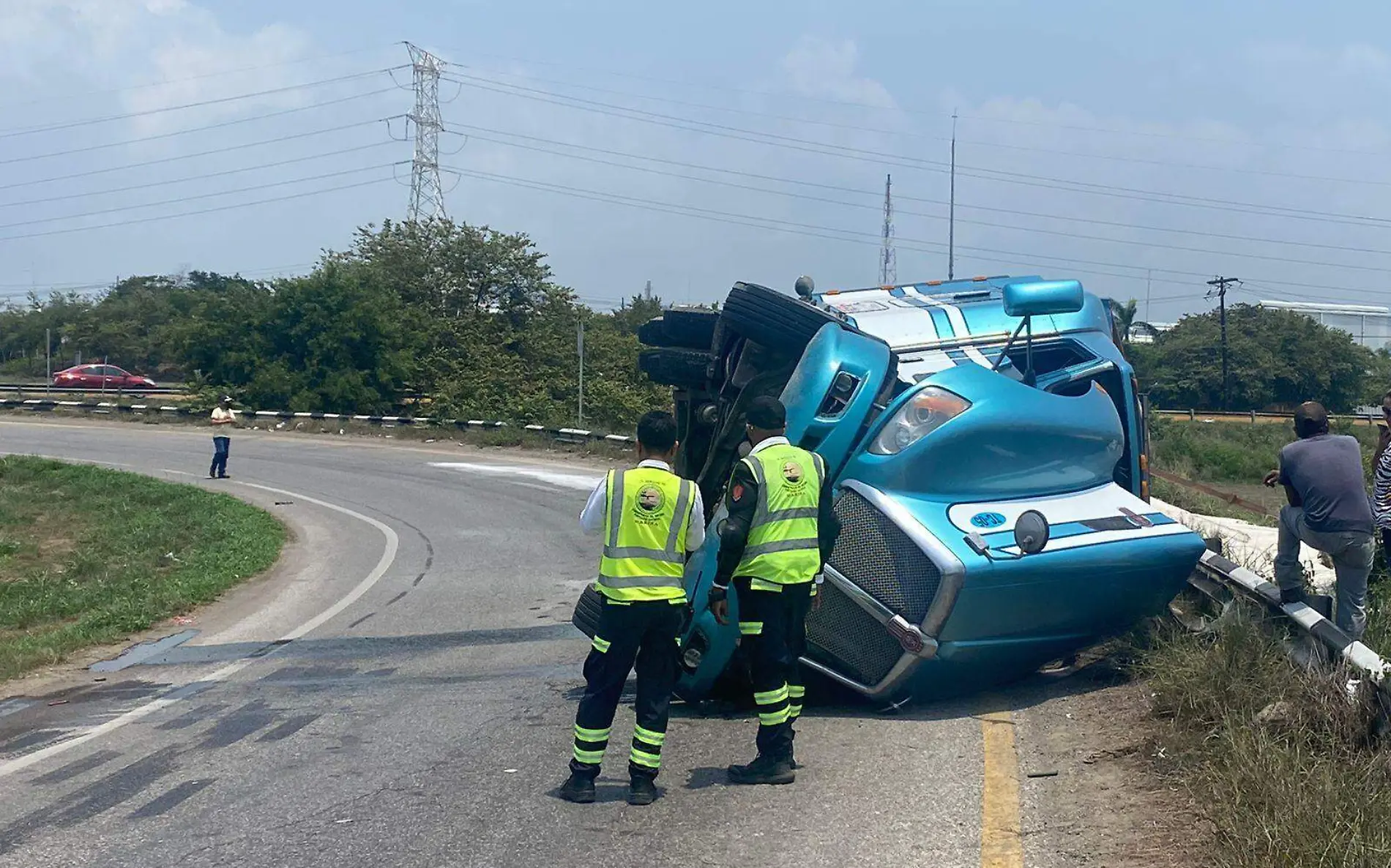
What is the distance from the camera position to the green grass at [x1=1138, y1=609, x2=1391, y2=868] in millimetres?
4203

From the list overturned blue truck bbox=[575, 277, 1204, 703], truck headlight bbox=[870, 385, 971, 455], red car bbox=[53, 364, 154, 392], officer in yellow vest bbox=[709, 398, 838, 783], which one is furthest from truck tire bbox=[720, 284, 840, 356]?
red car bbox=[53, 364, 154, 392]

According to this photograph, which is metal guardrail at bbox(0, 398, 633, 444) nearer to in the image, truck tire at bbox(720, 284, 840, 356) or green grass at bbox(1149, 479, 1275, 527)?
green grass at bbox(1149, 479, 1275, 527)

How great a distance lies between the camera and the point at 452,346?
1665 inches

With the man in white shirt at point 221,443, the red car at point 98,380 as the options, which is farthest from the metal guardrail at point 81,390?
Result: the man in white shirt at point 221,443

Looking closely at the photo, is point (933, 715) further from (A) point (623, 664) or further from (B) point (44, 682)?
(B) point (44, 682)

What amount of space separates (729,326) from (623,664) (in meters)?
2.61

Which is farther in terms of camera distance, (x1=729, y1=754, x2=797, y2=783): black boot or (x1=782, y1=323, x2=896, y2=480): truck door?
(x1=782, y1=323, x2=896, y2=480): truck door

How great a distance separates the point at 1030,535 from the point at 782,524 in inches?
46.8

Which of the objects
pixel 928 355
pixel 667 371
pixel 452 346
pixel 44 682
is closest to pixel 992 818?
pixel 928 355

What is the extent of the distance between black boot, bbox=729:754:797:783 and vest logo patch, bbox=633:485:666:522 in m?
1.17

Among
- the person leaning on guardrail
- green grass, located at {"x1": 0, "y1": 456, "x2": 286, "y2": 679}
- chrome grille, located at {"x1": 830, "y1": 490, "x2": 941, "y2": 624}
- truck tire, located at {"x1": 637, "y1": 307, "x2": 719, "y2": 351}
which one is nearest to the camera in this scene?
chrome grille, located at {"x1": 830, "y1": 490, "x2": 941, "y2": 624}

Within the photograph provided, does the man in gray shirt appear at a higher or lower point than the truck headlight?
lower

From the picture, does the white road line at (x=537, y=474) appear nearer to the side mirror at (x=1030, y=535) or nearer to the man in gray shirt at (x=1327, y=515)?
the man in gray shirt at (x=1327, y=515)

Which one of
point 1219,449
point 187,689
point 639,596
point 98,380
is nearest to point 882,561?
point 639,596
